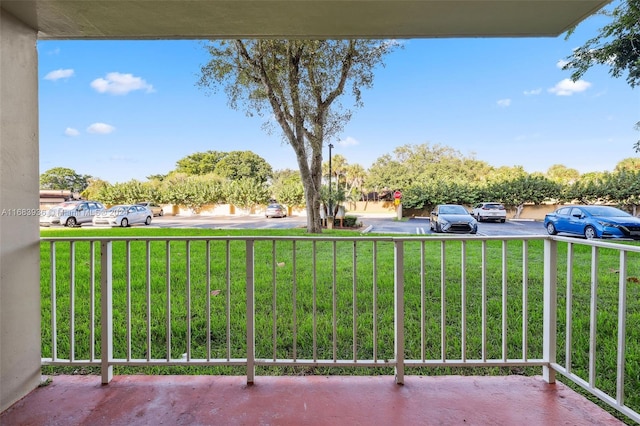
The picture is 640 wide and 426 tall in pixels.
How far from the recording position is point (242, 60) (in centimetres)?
602

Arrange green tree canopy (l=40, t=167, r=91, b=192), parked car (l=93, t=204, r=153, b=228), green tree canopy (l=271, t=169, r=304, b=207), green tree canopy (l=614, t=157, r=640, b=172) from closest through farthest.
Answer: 1. green tree canopy (l=614, t=157, r=640, b=172)
2. green tree canopy (l=40, t=167, r=91, b=192)
3. parked car (l=93, t=204, r=153, b=228)
4. green tree canopy (l=271, t=169, r=304, b=207)

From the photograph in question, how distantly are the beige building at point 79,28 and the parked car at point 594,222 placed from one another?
2472mm

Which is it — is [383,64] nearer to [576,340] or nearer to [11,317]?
[576,340]

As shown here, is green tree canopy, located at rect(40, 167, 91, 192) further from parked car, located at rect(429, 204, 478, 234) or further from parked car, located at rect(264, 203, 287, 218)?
parked car, located at rect(429, 204, 478, 234)

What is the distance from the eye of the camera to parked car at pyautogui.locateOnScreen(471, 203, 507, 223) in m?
4.04

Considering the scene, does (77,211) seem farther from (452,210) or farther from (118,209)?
(452,210)

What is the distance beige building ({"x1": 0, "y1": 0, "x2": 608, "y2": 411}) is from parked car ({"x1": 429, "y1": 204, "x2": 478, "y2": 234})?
9.01 feet

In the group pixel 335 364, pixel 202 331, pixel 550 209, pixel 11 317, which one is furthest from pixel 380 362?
pixel 550 209

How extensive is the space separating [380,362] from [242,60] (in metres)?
6.18

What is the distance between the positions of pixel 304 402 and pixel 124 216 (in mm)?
5541

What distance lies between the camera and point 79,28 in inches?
62.0

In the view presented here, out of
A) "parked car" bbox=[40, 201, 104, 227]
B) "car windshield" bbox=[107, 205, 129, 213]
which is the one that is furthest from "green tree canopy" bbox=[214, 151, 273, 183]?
"parked car" bbox=[40, 201, 104, 227]

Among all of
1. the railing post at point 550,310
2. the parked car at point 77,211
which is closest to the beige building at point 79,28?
the railing post at point 550,310

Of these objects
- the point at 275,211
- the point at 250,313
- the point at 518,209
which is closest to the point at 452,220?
the point at 518,209
